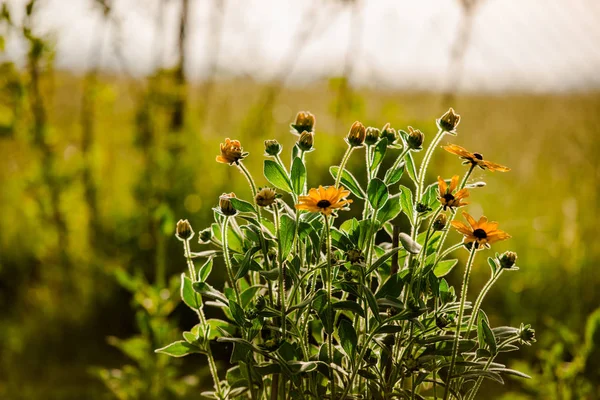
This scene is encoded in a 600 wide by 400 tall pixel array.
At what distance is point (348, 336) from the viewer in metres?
0.57

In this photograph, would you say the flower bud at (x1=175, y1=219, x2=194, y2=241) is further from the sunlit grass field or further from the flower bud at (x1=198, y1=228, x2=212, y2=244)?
the sunlit grass field

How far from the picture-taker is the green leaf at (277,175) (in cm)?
57

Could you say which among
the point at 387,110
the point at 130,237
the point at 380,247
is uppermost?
the point at 387,110

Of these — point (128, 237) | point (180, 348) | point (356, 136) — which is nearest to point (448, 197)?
point (356, 136)

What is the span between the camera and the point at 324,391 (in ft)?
2.02

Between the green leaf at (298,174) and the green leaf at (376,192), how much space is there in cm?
7

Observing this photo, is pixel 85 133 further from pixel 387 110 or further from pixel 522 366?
pixel 522 366

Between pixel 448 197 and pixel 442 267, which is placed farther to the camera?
pixel 442 267

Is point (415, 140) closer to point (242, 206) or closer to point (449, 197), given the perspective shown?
point (449, 197)

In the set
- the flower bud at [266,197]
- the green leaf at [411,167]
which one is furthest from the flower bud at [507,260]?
the flower bud at [266,197]

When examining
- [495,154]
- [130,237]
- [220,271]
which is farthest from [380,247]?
[495,154]

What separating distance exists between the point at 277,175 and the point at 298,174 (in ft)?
0.07

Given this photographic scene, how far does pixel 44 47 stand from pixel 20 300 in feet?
2.70

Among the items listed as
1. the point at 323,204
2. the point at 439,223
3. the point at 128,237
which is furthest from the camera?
the point at 128,237
